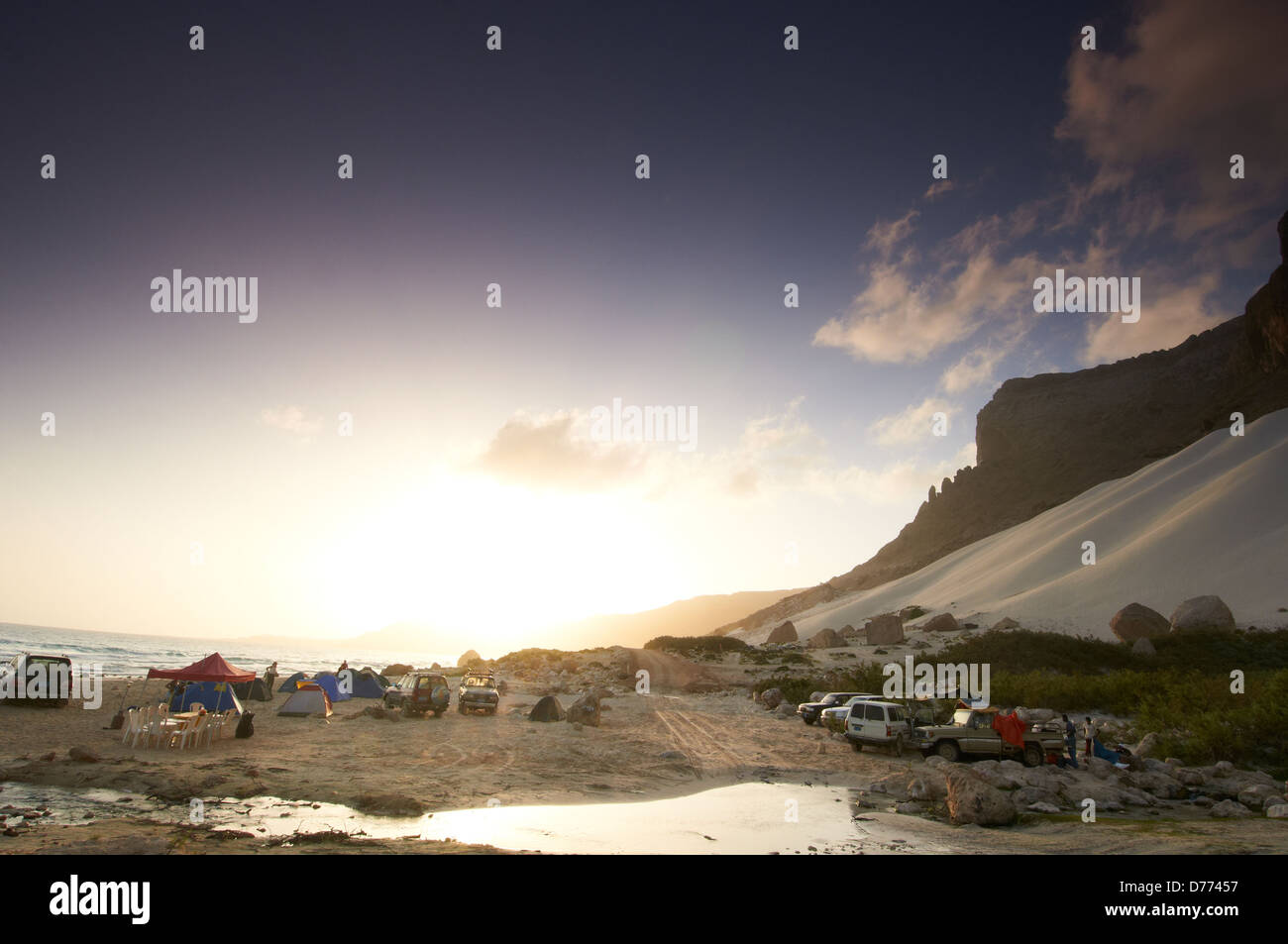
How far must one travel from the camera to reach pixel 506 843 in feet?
33.1

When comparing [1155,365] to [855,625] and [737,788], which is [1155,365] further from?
[737,788]

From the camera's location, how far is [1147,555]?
60875mm

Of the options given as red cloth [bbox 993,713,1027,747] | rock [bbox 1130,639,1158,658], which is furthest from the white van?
rock [bbox 1130,639,1158,658]

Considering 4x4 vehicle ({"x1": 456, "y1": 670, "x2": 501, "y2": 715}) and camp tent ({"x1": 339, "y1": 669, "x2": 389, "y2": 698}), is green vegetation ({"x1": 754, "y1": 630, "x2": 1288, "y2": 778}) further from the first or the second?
camp tent ({"x1": 339, "y1": 669, "x2": 389, "y2": 698})

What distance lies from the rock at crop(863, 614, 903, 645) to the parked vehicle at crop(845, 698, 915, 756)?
39877 millimetres

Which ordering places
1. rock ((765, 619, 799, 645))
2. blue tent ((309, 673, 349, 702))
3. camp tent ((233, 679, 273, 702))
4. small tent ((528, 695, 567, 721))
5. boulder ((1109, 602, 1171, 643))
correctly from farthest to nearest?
rock ((765, 619, 799, 645)) → boulder ((1109, 602, 1171, 643)) → blue tent ((309, 673, 349, 702)) → camp tent ((233, 679, 273, 702)) → small tent ((528, 695, 567, 721))

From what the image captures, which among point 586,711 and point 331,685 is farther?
point 331,685

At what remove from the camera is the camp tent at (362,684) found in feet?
114

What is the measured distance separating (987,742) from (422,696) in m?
20.3

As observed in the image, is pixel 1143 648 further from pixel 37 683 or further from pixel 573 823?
pixel 37 683

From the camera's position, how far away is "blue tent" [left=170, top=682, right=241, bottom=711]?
22.5 meters

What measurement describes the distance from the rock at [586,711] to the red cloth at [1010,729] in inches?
552

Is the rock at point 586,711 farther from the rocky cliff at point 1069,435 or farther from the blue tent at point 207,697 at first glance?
the rocky cliff at point 1069,435

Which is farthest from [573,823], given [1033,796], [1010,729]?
[1010,729]
